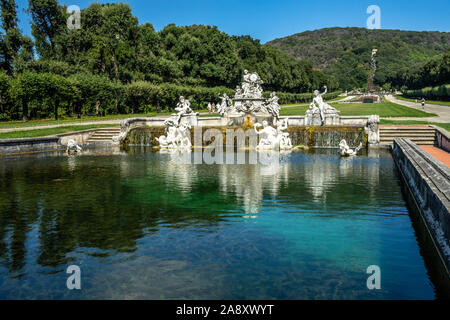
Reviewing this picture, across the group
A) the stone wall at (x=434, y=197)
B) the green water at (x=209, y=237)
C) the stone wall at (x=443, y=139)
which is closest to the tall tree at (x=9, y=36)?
the green water at (x=209, y=237)

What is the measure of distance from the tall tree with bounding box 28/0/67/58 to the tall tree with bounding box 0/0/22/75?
4482 millimetres

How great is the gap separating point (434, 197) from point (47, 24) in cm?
6200

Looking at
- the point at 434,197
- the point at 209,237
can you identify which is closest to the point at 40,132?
the point at 209,237

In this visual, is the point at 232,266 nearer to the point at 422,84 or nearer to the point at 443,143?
the point at 443,143

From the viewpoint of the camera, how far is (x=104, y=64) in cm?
6544

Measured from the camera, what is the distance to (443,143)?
22375 mm

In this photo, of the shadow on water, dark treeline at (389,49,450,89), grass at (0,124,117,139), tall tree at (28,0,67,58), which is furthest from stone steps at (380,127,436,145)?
dark treeline at (389,49,450,89)

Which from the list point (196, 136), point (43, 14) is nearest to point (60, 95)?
point (43, 14)

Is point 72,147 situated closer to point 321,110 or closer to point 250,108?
point 250,108

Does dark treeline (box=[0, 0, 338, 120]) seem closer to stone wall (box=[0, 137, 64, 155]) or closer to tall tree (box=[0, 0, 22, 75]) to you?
tall tree (box=[0, 0, 22, 75])

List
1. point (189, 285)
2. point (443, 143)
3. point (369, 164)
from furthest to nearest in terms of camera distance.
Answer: point (443, 143)
point (369, 164)
point (189, 285)

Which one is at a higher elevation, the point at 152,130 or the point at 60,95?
the point at 60,95

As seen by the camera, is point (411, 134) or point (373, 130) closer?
point (411, 134)
